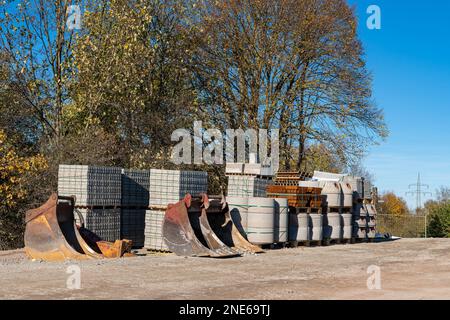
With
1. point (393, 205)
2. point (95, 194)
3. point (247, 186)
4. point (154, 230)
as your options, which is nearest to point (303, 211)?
point (247, 186)

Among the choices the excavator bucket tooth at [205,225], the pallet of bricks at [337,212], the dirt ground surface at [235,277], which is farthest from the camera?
the pallet of bricks at [337,212]

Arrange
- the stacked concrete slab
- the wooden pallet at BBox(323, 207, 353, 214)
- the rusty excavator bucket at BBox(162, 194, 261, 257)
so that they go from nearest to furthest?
the rusty excavator bucket at BBox(162, 194, 261, 257)
the stacked concrete slab
the wooden pallet at BBox(323, 207, 353, 214)

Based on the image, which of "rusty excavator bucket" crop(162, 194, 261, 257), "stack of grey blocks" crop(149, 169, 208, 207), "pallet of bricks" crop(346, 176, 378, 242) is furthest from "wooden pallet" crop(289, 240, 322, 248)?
"stack of grey blocks" crop(149, 169, 208, 207)

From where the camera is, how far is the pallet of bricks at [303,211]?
17.3m

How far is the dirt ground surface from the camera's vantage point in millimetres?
8875

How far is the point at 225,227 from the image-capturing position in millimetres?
15664

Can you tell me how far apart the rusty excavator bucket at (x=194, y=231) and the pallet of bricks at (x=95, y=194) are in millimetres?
1599

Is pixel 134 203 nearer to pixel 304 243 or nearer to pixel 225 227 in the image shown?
pixel 225 227

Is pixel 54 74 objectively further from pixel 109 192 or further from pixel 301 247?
pixel 301 247

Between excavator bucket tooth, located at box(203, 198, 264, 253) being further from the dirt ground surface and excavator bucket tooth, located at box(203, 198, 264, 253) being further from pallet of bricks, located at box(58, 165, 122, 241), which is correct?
pallet of bricks, located at box(58, 165, 122, 241)

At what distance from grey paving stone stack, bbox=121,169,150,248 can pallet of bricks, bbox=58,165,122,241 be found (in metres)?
0.33

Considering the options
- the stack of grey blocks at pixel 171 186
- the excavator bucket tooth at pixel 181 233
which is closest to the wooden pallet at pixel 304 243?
the stack of grey blocks at pixel 171 186

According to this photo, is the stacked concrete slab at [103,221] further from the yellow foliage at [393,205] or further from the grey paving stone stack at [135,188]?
the yellow foliage at [393,205]
